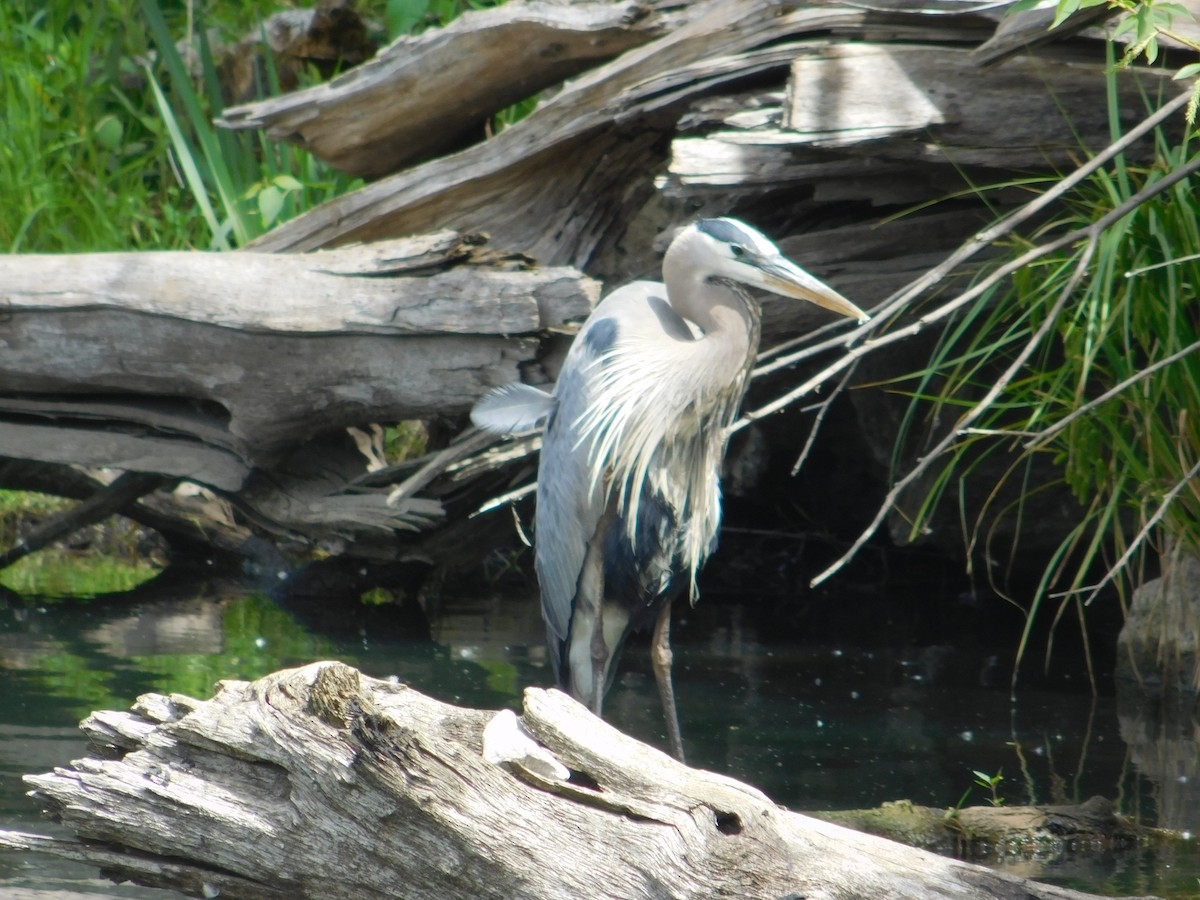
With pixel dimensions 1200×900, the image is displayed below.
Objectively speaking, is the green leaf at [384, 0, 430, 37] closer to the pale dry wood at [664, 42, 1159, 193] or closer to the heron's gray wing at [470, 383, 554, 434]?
the pale dry wood at [664, 42, 1159, 193]

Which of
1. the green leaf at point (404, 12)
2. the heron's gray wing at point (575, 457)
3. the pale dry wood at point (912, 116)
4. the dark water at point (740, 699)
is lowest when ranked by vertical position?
the dark water at point (740, 699)

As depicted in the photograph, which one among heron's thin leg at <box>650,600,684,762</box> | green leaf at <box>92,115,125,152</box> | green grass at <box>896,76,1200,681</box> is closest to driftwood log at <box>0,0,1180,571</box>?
green grass at <box>896,76,1200,681</box>

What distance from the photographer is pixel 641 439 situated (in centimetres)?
346

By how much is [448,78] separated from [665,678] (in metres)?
2.34

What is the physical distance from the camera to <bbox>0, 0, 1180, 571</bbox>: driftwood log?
393 cm

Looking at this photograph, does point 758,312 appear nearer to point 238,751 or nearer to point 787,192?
point 787,192

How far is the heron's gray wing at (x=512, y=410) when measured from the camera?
3.70 meters

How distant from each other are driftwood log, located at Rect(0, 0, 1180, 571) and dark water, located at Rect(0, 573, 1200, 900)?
492mm

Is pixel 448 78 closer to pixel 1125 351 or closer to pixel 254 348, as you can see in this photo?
pixel 254 348

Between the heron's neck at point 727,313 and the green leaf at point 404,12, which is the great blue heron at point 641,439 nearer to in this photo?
the heron's neck at point 727,313

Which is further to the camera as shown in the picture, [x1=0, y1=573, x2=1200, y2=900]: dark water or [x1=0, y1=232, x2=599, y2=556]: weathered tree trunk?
[x1=0, y1=232, x2=599, y2=556]: weathered tree trunk

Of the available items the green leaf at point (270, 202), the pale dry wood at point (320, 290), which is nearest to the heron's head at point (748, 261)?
the pale dry wood at point (320, 290)

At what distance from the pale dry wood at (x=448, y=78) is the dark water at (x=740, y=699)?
1761 millimetres

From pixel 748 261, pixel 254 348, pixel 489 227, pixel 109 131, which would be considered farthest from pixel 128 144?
pixel 748 261
